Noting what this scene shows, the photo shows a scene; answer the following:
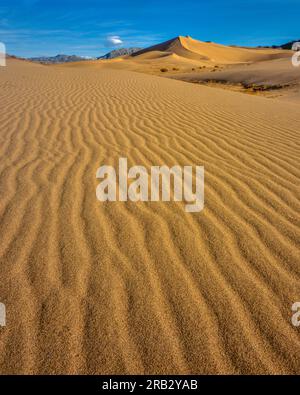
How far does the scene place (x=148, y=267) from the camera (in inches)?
88.7

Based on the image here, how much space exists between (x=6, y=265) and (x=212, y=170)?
2589 millimetres

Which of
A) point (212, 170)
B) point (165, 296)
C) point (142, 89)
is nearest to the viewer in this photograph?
point (165, 296)

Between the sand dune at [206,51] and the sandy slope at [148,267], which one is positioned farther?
the sand dune at [206,51]

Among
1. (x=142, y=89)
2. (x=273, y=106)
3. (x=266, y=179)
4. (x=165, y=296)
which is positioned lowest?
(x=165, y=296)

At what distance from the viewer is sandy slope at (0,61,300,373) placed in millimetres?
1691

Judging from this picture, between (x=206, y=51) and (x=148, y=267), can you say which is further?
(x=206, y=51)

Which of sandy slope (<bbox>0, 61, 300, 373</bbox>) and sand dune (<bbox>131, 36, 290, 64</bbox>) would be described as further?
sand dune (<bbox>131, 36, 290, 64</bbox>)

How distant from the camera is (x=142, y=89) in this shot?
11.0m

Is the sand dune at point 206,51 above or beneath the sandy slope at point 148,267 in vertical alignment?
above

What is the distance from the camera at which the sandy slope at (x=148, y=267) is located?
169cm

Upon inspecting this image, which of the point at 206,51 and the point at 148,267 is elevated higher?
the point at 206,51

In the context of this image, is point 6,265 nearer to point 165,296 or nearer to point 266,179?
point 165,296

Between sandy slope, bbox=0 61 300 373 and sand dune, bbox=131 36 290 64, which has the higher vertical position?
sand dune, bbox=131 36 290 64

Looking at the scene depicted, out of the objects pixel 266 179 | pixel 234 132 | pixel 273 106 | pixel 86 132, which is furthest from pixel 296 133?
pixel 86 132
